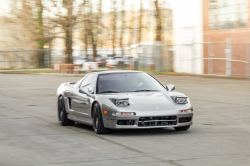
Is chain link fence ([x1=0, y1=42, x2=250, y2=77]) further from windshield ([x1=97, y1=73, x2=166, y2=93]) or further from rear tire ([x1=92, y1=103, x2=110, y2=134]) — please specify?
rear tire ([x1=92, y1=103, x2=110, y2=134])

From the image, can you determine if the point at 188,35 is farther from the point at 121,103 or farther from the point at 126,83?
the point at 121,103

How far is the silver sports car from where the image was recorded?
8688 mm

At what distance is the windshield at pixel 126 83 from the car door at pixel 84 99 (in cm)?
22

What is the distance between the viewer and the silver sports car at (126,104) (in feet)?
28.5

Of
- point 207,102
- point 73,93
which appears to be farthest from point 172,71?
point 73,93

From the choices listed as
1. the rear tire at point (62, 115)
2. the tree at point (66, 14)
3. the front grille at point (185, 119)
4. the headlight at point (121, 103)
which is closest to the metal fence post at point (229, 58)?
the tree at point (66, 14)

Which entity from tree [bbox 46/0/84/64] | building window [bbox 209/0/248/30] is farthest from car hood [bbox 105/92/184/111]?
tree [bbox 46/0/84/64]

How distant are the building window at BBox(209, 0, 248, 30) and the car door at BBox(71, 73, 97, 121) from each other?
23.4 m

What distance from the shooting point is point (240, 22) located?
32281 mm

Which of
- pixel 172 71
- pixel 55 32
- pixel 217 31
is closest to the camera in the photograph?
pixel 217 31

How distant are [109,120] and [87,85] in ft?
5.49

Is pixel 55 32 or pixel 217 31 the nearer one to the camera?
pixel 217 31

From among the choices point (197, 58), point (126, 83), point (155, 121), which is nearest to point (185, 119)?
point (155, 121)

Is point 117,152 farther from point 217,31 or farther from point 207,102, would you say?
point 217,31
